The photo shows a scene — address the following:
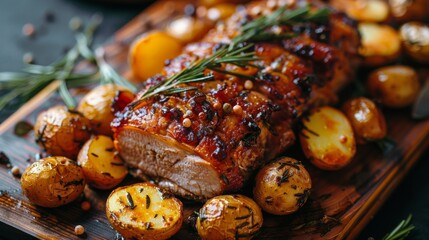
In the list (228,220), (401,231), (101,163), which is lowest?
(401,231)

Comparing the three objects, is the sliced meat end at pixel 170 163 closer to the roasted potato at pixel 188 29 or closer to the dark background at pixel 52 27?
the dark background at pixel 52 27

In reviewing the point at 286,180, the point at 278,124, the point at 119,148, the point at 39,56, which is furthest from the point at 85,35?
the point at 286,180

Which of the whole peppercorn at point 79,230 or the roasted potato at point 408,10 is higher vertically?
the whole peppercorn at point 79,230

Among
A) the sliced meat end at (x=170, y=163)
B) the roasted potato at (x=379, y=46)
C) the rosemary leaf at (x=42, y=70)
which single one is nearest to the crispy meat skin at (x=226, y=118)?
the sliced meat end at (x=170, y=163)

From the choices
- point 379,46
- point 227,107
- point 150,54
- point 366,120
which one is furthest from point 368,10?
point 227,107

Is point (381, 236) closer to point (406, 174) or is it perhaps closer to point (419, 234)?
point (419, 234)

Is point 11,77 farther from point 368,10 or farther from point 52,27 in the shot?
point 368,10

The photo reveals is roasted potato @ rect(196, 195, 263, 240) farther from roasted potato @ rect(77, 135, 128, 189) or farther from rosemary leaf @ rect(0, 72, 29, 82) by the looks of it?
rosemary leaf @ rect(0, 72, 29, 82)
